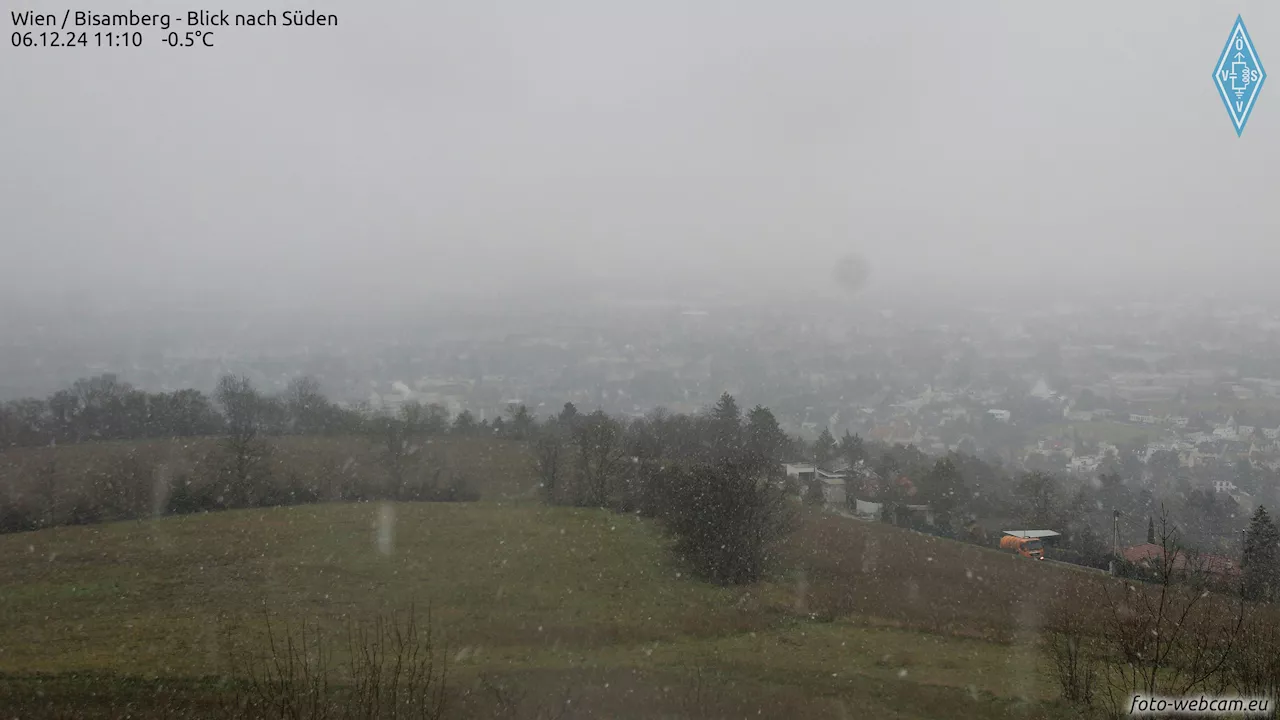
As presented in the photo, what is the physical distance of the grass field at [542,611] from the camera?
35.0ft

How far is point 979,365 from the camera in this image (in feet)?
205

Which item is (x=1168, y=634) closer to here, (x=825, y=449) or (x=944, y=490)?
(x=944, y=490)

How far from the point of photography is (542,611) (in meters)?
14.9

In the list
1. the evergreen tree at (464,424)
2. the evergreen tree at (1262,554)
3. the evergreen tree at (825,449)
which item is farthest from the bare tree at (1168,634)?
the evergreen tree at (464,424)

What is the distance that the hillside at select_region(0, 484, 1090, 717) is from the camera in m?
10.9

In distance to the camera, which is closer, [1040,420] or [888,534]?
[888,534]

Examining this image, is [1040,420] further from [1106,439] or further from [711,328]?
[711,328]

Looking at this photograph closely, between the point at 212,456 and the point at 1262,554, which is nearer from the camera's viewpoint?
the point at 1262,554

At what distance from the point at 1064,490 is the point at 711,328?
3653 cm

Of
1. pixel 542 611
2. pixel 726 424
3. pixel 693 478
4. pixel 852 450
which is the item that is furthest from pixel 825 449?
pixel 542 611

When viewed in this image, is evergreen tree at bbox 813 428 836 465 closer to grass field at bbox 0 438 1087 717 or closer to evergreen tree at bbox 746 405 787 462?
evergreen tree at bbox 746 405 787 462

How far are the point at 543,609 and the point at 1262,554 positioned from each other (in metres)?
21.4

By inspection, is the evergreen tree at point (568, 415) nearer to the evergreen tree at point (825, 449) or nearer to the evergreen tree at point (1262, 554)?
the evergreen tree at point (825, 449)

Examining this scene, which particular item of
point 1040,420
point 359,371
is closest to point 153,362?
point 359,371
